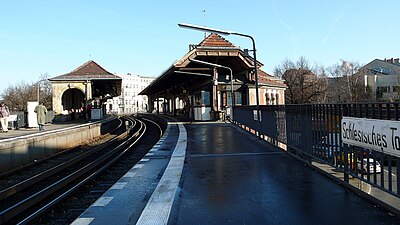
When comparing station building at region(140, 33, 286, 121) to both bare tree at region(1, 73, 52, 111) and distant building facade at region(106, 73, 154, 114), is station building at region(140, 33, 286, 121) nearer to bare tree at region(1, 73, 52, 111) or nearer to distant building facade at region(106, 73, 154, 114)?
bare tree at region(1, 73, 52, 111)

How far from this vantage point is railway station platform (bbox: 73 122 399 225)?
4809 millimetres

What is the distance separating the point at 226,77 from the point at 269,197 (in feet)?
92.9

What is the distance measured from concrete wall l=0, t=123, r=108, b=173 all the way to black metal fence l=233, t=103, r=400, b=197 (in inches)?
372

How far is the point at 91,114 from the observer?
125ft

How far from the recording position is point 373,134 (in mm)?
5289

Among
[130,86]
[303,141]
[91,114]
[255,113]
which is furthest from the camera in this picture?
[130,86]

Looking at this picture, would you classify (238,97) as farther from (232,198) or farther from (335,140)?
(232,198)

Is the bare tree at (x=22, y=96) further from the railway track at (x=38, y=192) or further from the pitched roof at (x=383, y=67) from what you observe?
the pitched roof at (x=383, y=67)

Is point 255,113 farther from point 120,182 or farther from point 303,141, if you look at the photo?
point 120,182

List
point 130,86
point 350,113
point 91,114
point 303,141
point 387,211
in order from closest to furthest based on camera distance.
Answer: point 387,211
point 350,113
point 303,141
point 91,114
point 130,86

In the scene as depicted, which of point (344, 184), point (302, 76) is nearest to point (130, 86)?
point (302, 76)

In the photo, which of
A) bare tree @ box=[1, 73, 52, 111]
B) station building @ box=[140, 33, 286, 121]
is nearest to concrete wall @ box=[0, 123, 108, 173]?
station building @ box=[140, 33, 286, 121]

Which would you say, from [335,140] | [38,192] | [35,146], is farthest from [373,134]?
[35,146]

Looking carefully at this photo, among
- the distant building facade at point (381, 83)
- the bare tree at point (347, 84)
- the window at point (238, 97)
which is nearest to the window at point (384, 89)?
the distant building facade at point (381, 83)
